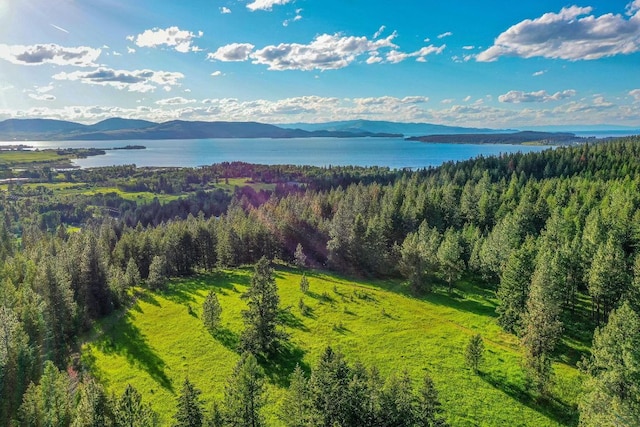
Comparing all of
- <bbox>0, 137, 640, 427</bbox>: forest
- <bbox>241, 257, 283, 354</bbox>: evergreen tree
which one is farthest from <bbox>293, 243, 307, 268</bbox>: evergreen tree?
<bbox>241, 257, 283, 354</bbox>: evergreen tree

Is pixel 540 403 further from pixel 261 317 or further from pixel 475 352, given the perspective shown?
pixel 261 317

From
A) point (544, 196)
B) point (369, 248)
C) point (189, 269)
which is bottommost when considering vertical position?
point (189, 269)

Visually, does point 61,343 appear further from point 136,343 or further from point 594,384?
point 594,384

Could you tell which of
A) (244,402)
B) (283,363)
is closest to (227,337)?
(283,363)

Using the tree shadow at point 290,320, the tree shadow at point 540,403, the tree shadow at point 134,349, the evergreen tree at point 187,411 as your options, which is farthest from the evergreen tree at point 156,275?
the tree shadow at point 540,403

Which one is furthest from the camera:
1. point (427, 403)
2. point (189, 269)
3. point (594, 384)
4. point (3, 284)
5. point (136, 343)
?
point (189, 269)

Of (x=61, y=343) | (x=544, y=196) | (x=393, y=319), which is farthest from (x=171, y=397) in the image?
(x=544, y=196)
